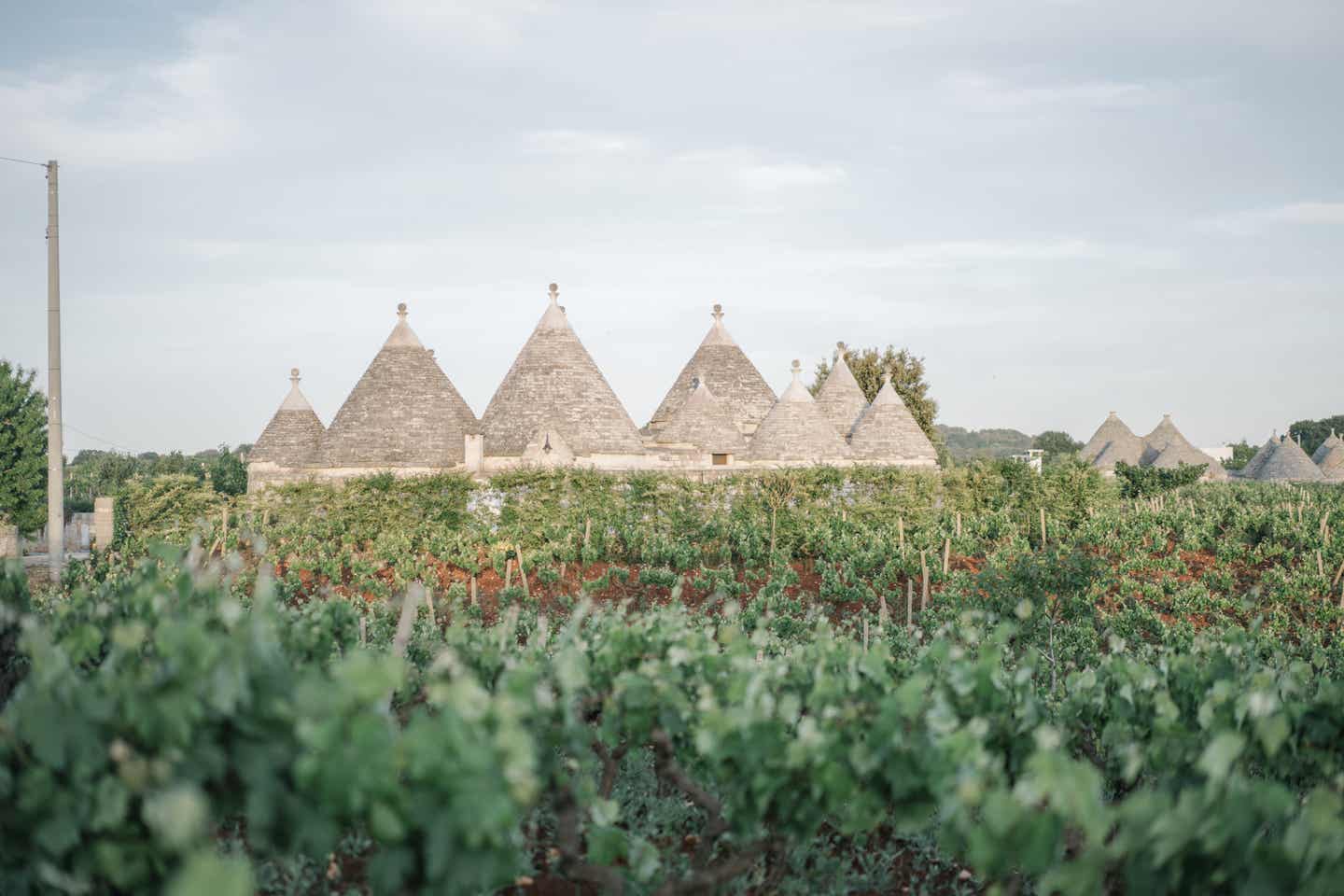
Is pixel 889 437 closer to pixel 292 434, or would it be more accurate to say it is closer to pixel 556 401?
pixel 556 401

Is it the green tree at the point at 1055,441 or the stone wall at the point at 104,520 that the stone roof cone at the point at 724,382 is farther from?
the green tree at the point at 1055,441

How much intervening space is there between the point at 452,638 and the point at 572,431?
13719 mm

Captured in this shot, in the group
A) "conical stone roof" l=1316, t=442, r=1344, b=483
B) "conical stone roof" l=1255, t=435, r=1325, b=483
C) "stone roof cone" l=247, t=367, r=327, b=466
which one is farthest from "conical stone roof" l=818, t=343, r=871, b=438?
"conical stone roof" l=1316, t=442, r=1344, b=483

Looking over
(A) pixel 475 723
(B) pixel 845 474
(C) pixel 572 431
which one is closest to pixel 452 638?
(A) pixel 475 723

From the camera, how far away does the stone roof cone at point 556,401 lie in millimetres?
18062

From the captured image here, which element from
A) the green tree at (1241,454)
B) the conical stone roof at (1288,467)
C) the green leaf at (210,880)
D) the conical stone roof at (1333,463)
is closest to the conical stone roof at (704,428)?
the green leaf at (210,880)

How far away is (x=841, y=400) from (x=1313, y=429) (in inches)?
3939

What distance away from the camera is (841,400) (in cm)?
2567

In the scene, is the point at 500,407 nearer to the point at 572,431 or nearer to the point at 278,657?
the point at 572,431

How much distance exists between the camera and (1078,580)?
387 inches

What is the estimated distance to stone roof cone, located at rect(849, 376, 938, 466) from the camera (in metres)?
22.1

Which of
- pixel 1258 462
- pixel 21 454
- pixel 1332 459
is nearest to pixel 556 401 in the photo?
pixel 21 454

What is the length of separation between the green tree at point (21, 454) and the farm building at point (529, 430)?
16029 millimetres

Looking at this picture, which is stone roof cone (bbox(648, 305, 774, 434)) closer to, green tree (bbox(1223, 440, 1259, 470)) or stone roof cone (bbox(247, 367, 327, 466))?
stone roof cone (bbox(247, 367, 327, 466))
